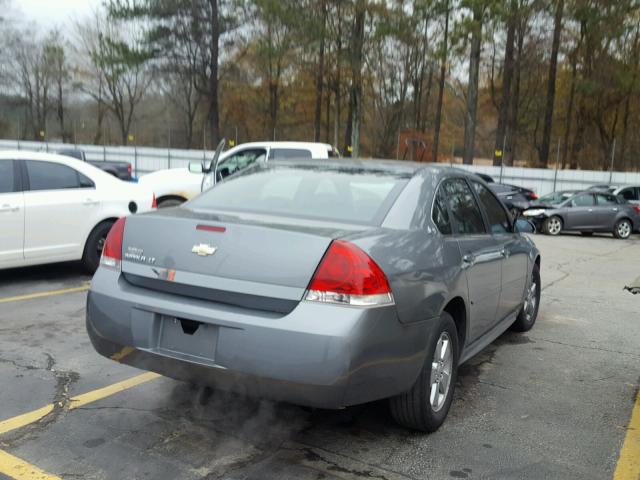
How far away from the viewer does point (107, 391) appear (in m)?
4.05

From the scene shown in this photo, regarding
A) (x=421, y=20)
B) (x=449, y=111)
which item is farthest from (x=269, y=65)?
(x=449, y=111)

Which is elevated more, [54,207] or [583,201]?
[54,207]

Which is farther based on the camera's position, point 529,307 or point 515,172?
point 515,172

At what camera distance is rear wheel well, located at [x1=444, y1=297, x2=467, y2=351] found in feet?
12.6

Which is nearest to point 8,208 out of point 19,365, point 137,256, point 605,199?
point 19,365

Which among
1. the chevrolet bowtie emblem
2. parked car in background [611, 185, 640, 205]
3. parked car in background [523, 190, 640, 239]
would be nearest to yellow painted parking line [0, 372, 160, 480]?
the chevrolet bowtie emblem

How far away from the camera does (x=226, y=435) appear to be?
348 centimetres

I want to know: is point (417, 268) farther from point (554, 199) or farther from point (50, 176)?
point (554, 199)

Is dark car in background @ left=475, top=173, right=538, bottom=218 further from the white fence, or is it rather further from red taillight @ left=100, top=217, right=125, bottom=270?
red taillight @ left=100, top=217, right=125, bottom=270

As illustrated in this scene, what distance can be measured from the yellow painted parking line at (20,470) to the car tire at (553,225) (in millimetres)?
18397

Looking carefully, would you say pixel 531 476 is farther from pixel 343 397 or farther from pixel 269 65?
pixel 269 65

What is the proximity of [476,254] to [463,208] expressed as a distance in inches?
14.4

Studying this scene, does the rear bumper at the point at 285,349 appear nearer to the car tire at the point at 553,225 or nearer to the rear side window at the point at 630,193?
the car tire at the point at 553,225

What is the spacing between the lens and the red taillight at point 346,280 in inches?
118
